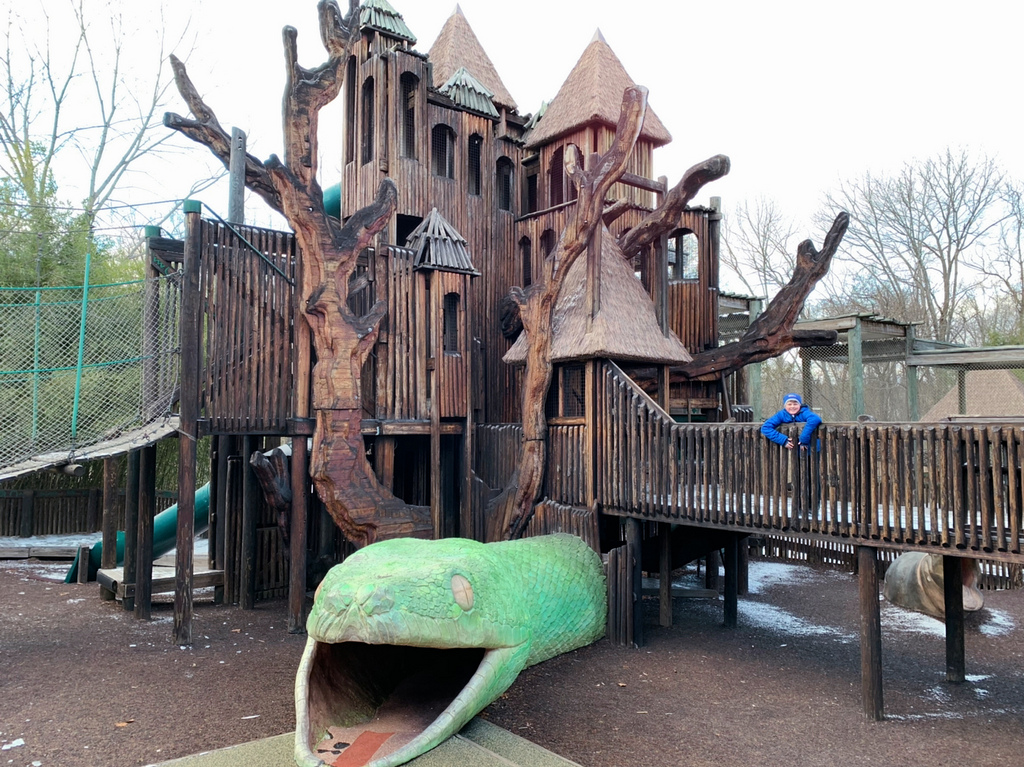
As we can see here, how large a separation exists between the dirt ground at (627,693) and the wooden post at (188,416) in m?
0.52

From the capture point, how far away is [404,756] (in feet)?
13.1

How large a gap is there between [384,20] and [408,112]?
5.60ft

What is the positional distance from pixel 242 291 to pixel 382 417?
2386 mm

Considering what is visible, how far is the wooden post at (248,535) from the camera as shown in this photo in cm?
1041

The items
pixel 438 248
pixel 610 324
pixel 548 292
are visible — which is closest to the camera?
pixel 610 324

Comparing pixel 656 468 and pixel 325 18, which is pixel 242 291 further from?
pixel 656 468

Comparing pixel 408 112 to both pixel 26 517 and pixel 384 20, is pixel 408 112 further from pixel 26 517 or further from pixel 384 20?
pixel 26 517

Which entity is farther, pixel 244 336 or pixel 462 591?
pixel 244 336

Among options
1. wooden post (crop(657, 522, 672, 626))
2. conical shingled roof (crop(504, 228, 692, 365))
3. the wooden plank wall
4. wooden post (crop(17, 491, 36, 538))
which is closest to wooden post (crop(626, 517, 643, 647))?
wooden post (crop(657, 522, 672, 626))

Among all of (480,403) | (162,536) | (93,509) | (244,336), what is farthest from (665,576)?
(93,509)

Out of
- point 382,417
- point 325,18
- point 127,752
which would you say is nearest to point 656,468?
point 382,417

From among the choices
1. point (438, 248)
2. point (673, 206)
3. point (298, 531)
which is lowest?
point (298, 531)

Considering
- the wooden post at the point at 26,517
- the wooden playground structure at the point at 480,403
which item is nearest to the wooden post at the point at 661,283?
the wooden playground structure at the point at 480,403

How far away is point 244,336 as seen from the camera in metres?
8.88
